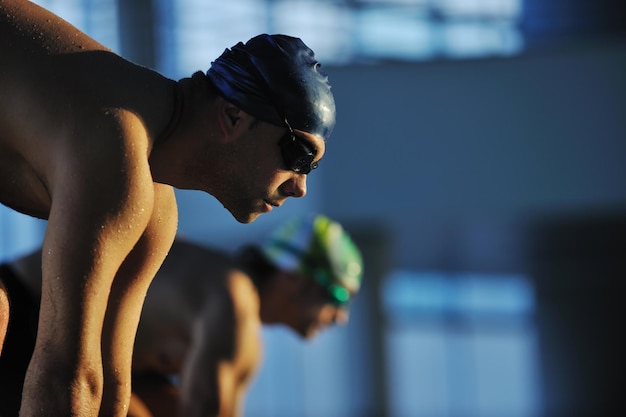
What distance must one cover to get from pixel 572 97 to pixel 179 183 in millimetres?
8644

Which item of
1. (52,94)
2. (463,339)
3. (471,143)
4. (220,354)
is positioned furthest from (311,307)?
(463,339)

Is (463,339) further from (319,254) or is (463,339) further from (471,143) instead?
(319,254)

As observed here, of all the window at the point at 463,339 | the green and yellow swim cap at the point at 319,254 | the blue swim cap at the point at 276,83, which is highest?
the blue swim cap at the point at 276,83

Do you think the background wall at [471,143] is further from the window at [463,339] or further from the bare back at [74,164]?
the bare back at [74,164]

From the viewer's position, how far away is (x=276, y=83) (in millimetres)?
3293

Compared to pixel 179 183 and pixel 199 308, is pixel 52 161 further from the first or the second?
pixel 199 308

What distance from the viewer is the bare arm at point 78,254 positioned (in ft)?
9.64

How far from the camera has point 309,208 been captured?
12.0 m

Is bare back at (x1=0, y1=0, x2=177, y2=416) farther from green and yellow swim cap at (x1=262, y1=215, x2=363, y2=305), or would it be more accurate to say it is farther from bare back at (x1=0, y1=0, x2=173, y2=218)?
green and yellow swim cap at (x1=262, y1=215, x2=363, y2=305)

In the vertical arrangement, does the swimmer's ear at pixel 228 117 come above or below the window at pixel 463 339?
above

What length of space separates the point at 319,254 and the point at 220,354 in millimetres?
1184

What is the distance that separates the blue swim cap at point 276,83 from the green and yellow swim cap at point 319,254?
2553 millimetres

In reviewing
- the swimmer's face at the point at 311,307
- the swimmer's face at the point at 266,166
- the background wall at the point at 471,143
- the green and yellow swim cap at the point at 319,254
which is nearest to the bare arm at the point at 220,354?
the swimmer's face at the point at 311,307

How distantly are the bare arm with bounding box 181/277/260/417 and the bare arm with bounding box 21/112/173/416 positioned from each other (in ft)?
6.54
